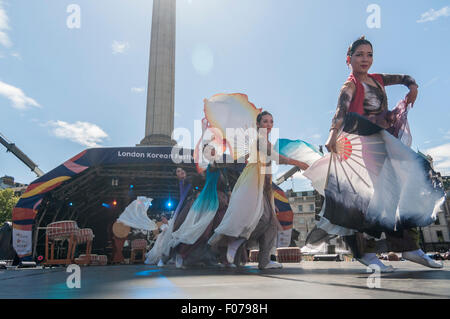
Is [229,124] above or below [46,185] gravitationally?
above

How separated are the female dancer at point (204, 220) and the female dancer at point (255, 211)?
3.84 feet

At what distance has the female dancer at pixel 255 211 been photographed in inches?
171

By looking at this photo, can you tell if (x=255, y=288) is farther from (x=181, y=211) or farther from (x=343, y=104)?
(x=181, y=211)

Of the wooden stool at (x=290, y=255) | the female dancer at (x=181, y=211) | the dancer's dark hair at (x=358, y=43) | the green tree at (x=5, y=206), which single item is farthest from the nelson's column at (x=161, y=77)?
the dancer's dark hair at (x=358, y=43)

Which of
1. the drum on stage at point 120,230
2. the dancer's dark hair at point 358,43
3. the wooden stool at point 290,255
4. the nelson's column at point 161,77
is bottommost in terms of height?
the wooden stool at point 290,255

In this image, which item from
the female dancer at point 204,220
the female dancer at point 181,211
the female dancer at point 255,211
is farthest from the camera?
the female dancer at point 181,211

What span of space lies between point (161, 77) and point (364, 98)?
2533 cm

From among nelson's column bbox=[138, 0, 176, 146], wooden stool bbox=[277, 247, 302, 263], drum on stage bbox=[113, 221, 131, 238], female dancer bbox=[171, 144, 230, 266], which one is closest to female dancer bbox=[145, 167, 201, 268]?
female dancer bbox=[171, 144, 230, 266]

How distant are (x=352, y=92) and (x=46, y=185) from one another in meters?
11.7

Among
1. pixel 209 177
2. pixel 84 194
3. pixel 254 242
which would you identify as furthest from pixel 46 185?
pixel 254 242

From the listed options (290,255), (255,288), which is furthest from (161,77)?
(255,288)

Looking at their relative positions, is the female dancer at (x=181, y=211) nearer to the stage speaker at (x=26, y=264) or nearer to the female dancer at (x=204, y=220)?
the female dancer at (x=204, y=220)
